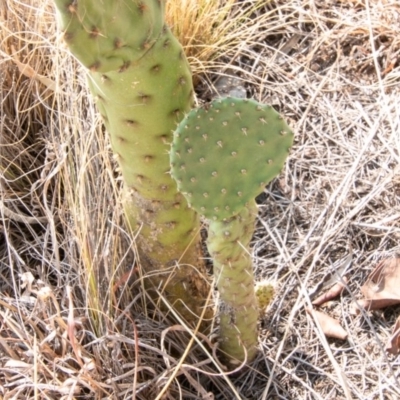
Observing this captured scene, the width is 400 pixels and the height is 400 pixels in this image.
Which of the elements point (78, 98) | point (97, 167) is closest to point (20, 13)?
point (78, 98)

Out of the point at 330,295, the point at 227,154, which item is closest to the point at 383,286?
the point at 330,295

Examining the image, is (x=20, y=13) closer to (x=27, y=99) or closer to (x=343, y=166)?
(x=27, y=99)

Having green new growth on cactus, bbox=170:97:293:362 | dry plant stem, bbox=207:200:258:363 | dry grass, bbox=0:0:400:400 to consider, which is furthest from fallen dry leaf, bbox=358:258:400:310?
green new growth on cactus, bbox=170:97:293:362

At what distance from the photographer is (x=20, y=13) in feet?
6.53

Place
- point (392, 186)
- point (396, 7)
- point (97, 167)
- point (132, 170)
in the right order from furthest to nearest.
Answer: point (396, 7) → point (392, 186) → point (97, 167) → point (132, 170)

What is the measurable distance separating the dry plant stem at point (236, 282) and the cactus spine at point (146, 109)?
116mm

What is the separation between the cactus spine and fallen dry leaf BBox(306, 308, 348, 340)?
0.27 m

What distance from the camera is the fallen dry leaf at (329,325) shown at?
1560 millimetres

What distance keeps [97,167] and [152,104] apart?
469 mm

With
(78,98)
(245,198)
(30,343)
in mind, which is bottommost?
(30,343)

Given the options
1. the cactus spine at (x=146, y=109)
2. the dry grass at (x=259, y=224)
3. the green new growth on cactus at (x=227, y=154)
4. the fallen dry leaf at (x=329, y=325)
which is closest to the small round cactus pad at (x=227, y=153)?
the green new growth on cactus at (x=227, y=154)

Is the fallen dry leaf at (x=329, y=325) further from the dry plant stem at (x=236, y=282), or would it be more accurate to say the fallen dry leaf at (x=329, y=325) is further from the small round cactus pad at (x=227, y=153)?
the small round cactus pad at (x=227, y=153)

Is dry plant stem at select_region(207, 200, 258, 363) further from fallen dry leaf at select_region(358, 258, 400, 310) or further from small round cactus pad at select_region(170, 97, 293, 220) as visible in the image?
fallen dry leaf at select_region(358, 258, 400, 310)

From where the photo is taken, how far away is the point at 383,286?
158 centimetres
